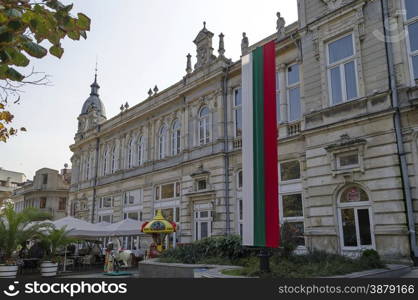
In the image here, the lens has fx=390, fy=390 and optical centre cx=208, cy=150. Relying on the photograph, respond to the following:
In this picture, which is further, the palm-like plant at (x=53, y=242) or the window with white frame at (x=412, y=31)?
the palm-like plant at (x=53, y=242)

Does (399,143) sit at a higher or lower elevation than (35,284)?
higher

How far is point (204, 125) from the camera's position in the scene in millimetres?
23781

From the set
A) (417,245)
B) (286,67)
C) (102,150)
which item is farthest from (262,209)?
(102,150)

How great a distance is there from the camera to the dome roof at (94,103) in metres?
39.0

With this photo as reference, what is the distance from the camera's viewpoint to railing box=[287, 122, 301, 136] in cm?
1805

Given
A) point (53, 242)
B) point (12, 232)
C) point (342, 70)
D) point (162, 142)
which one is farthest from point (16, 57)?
point (162, 142)

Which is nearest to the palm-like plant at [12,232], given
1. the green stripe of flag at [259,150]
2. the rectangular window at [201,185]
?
the rectangular window at [201,185]

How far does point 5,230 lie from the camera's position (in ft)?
53.9

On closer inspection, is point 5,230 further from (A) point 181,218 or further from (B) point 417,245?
(B) point 417,245

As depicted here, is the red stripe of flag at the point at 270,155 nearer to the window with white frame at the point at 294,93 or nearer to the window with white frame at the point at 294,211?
the window with white frame at the point at 294,211

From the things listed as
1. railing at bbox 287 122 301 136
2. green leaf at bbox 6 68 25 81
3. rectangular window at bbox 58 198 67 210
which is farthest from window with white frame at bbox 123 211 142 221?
rectangular window at bbox 58 198 67 210

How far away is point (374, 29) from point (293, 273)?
10791 millimetres

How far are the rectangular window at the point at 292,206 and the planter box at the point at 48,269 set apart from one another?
35.3ft

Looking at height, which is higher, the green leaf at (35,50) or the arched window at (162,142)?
the arched window at (162,142)
